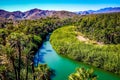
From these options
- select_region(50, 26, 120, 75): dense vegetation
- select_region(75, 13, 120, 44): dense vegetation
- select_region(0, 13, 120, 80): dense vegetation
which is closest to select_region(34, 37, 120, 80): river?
select_region(50, 26, 120, 75): dense vegetation

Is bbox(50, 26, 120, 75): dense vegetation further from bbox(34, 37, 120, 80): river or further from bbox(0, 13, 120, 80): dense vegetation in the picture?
bbox(34, 37, 120, 80): river

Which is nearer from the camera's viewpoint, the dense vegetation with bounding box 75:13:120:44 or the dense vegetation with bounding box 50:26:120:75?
the dense vegetation with bounding box 50:26:120:75

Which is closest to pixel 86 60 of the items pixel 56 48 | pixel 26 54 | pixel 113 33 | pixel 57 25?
pixel 56 48

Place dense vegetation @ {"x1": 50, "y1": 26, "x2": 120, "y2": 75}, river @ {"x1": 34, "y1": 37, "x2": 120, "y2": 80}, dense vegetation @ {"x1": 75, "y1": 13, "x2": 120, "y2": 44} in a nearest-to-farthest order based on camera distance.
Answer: river @ {"x1": 34, "y1": 37, "x2": 120, "y2": 80} < dense vegetation @ {"x1": 50, "y1": 26, "x2": 120, "y2": 75} < dense vegetation @ {"x1": 75, "y1": 13, "x2": 120, "y2": 44}

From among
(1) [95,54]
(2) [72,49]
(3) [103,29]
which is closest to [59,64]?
(2) [72,49]

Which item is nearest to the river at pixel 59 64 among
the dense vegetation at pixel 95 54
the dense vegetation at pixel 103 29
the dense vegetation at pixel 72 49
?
the dense vegetation at pixel 95 54

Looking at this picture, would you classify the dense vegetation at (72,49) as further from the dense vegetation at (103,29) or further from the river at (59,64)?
the river at (59,64)
